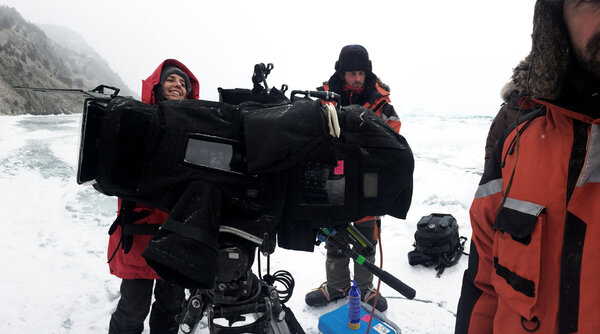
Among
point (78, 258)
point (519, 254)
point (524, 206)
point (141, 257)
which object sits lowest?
point (78, 258)

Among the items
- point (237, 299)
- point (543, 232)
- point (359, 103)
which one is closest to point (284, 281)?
point (237, 299)

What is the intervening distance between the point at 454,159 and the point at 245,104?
8.48 m

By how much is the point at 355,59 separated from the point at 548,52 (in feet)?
6.83

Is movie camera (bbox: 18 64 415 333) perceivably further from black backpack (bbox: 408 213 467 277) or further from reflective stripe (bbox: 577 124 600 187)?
black backpack (bbox: 408 213 467 277)

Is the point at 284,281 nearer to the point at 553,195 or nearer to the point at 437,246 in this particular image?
the point at 553,195

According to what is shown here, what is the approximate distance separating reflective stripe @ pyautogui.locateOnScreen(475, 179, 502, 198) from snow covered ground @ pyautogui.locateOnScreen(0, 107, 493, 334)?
1932 millimetres

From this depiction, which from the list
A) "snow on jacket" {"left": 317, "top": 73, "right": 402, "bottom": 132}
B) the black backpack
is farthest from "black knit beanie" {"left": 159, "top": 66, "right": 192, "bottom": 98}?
the black backpack

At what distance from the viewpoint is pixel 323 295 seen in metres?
3.07

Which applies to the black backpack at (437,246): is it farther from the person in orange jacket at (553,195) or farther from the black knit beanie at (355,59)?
the person in orange jacket at (553,195)

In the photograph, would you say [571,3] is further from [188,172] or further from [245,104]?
[188,172]

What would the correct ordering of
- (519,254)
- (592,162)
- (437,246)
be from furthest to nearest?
(437,246)
(519,254)
(592,162)

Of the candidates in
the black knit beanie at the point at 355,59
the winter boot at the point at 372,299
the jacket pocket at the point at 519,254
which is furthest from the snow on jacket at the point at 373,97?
the jacket pocket at the point at 519,254

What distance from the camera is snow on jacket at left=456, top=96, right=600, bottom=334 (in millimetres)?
890

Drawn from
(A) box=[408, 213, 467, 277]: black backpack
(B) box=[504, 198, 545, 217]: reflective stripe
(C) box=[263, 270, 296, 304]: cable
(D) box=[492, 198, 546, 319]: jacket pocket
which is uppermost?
(B) box=[504, 198, 545, 217]: reflective stripe
